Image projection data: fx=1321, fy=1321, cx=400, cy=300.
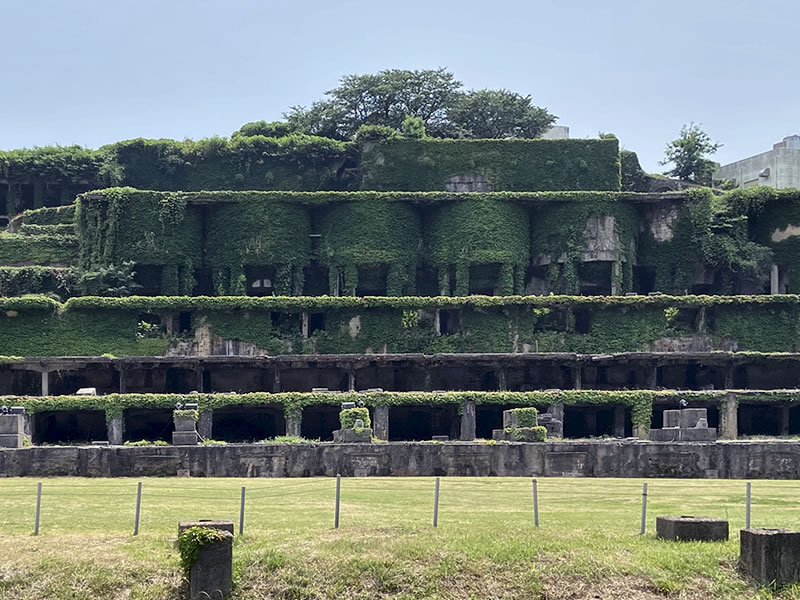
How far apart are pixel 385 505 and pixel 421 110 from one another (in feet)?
223

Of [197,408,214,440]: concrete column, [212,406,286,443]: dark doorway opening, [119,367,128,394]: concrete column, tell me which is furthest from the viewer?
[119,367,128,394]: concrete column

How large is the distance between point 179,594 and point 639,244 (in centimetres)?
6080

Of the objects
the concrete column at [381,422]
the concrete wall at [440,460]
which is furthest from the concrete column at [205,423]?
the concrete wall at [440,460]

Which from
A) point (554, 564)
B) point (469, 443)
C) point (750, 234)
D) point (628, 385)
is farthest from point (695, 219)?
point (554, 564)

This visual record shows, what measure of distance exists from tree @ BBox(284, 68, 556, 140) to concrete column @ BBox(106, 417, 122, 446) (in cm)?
3930

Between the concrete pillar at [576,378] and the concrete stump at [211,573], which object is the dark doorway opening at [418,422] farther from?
the concrete stump at [211,573]

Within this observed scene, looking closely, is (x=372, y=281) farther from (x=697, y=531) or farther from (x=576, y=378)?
(x=697, y=531)

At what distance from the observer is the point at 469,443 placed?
50844 mm

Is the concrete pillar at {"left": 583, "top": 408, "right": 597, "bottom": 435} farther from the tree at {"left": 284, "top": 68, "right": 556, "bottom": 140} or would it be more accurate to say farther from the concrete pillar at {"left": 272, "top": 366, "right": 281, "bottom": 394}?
the tree at {"left": 284, "top": 68, "right": 556, "bottom": 140}

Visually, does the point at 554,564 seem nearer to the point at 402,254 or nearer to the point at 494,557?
the point at 494,557

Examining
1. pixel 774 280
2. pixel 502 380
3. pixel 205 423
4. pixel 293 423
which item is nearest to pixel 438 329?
pixel 502 380

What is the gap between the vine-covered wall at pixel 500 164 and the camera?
86.4m

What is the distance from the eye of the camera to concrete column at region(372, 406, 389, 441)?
207 feet

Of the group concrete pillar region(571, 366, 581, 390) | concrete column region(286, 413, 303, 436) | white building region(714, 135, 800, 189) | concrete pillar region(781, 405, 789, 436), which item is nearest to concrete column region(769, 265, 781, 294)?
concrete pillar region(781, 405, 789, 436)
